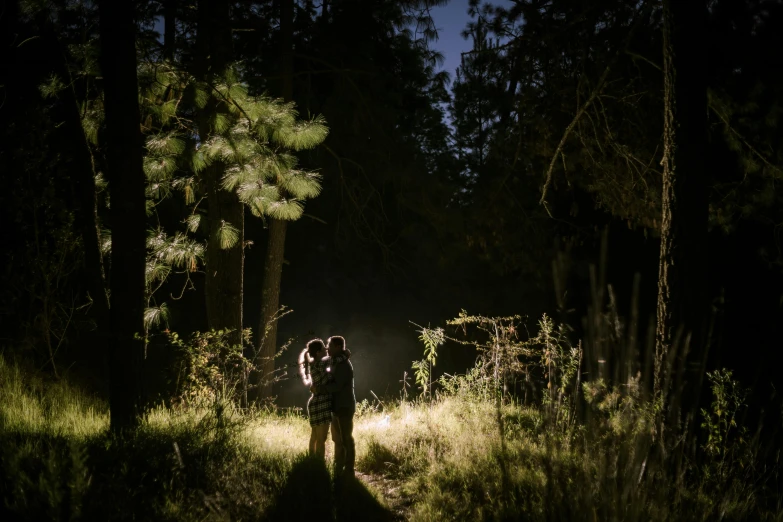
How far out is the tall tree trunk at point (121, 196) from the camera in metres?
4.46

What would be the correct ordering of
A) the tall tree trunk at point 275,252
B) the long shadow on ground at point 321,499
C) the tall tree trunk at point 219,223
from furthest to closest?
the tall tree trunk at point 275,252, the tall tree trunk at point 219,223, the long shadow on ground at point 321,499

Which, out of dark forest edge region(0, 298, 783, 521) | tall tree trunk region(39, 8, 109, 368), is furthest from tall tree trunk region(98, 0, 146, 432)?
tall tree trunk region(39, 8, 109, 368)

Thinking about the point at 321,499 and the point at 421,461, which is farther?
the point at 421,461

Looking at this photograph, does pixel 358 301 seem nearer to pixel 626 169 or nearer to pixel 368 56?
pixel 368 56

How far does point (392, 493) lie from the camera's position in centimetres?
451

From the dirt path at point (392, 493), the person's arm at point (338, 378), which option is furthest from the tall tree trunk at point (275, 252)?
the dirt path at point (392, 493)

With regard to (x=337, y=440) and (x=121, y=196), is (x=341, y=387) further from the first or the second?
(x=121, y=196)

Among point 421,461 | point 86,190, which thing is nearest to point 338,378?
point 421,461

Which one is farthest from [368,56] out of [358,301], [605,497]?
[358,301]

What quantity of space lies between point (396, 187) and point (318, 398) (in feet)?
18.8

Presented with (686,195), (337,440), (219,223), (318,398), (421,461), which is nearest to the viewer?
(686,195)

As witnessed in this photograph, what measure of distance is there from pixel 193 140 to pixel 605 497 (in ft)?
19.5

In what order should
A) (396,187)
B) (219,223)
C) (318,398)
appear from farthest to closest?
(396,187) < (219,223) < (318,398)

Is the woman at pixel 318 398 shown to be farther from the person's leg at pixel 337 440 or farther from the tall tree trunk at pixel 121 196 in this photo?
the tall tree trunk at pixel 121 196
